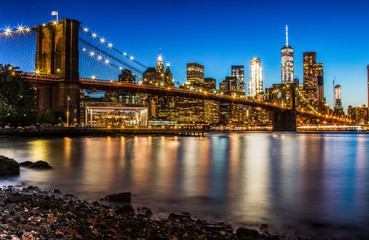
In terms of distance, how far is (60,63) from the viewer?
5256 centimetres

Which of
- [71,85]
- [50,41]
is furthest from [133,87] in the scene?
[50,41]

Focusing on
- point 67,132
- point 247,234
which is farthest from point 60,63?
point 247,234

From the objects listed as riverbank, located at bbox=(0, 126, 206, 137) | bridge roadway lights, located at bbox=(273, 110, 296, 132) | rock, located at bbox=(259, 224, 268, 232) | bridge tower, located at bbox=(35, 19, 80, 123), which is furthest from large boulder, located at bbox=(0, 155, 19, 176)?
bridge roadway lights, located at bbox=(273, 110, 296, 132)

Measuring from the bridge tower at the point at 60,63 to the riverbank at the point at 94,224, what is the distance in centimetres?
4344

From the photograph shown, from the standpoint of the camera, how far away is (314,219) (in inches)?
283

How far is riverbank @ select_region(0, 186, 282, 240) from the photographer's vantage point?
5051 millimetres

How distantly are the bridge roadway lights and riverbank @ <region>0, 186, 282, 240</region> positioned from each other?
82740 millimetres

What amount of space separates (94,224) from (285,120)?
86570 mm

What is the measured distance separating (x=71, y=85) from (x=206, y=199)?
43.9m

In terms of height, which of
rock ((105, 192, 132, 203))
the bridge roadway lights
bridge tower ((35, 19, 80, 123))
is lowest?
rock ((105, 192, 132, 203))

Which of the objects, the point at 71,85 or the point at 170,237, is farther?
the point at 71,85

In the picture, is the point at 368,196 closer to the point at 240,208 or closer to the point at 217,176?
the point at 240,208

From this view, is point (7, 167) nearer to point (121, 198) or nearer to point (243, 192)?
point (121, 198)

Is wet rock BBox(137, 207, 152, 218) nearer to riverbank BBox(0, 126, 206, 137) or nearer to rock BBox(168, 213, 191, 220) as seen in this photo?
rock BBox(168, 213, 191, 220)
